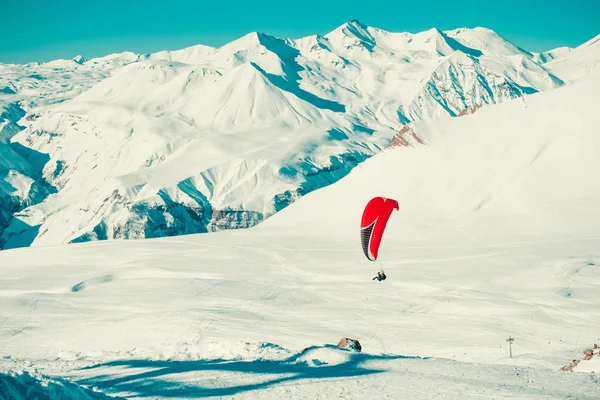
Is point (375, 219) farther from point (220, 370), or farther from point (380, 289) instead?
point (380, 289)

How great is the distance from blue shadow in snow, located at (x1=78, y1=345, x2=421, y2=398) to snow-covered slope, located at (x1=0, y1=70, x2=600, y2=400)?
0.38 feet

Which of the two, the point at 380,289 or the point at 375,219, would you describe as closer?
the point at 375,219

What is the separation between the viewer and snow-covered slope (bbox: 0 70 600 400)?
94.7 feet

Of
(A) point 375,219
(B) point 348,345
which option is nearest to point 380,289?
(A) point 375,219

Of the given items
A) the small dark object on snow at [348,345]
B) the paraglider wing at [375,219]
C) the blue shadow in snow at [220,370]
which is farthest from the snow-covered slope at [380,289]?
the paraglider wing at [375,219]

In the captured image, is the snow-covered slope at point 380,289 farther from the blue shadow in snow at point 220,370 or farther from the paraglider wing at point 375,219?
the paraglider wing at point 375,219

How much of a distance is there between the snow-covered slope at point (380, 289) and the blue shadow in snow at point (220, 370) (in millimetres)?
115

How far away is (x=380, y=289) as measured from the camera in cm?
6950

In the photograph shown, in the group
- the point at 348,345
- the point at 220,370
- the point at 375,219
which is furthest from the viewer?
the point at 375,219

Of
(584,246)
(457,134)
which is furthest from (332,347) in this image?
(457,134)

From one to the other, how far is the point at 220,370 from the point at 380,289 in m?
41.7

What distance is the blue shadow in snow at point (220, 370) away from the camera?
1015 inches

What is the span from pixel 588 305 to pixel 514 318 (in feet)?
25.0

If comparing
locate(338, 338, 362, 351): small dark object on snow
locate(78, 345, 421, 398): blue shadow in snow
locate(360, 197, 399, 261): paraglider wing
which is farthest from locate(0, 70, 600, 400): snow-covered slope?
locate(360, 197, 399, 261): paraglider wing
